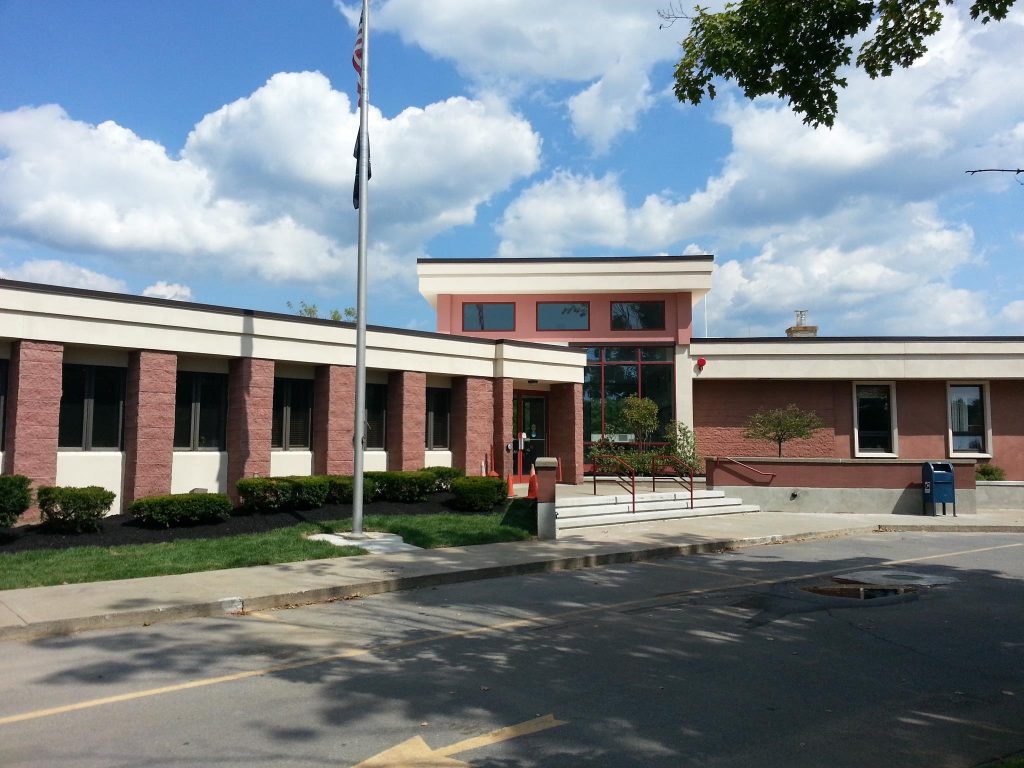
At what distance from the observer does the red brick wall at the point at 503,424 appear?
2145 cm

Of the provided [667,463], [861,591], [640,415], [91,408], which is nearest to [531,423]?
[640,415]

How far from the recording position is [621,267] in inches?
1054

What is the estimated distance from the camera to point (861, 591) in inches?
408

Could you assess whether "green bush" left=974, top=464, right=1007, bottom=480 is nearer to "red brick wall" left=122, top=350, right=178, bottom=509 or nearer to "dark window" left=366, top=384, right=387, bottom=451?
"dark window" left=366, top=384, right=387, bottom=451

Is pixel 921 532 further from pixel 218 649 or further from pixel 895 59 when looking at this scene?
pixel 218 649

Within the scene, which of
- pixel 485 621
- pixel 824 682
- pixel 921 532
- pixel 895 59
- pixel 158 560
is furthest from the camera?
pixel 921 532

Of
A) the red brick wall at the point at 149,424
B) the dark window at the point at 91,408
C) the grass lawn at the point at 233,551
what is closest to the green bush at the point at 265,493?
the grass lawn at the point at 233,551

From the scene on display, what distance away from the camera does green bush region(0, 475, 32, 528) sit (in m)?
12.1

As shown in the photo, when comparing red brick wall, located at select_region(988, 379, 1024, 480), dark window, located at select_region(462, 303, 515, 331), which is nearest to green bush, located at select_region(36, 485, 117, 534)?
dark window, located at select_region(462, 303, 515, 331)

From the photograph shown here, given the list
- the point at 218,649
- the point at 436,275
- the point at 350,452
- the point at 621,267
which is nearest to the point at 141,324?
the point at 350,452

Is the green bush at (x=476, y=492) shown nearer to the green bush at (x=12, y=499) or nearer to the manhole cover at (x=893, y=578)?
the manhole cover at (x=893, y=578)

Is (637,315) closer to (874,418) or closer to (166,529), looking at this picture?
(874,418)

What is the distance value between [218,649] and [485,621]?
9.03ft

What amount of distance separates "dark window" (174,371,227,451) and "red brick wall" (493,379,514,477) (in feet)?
24.1
